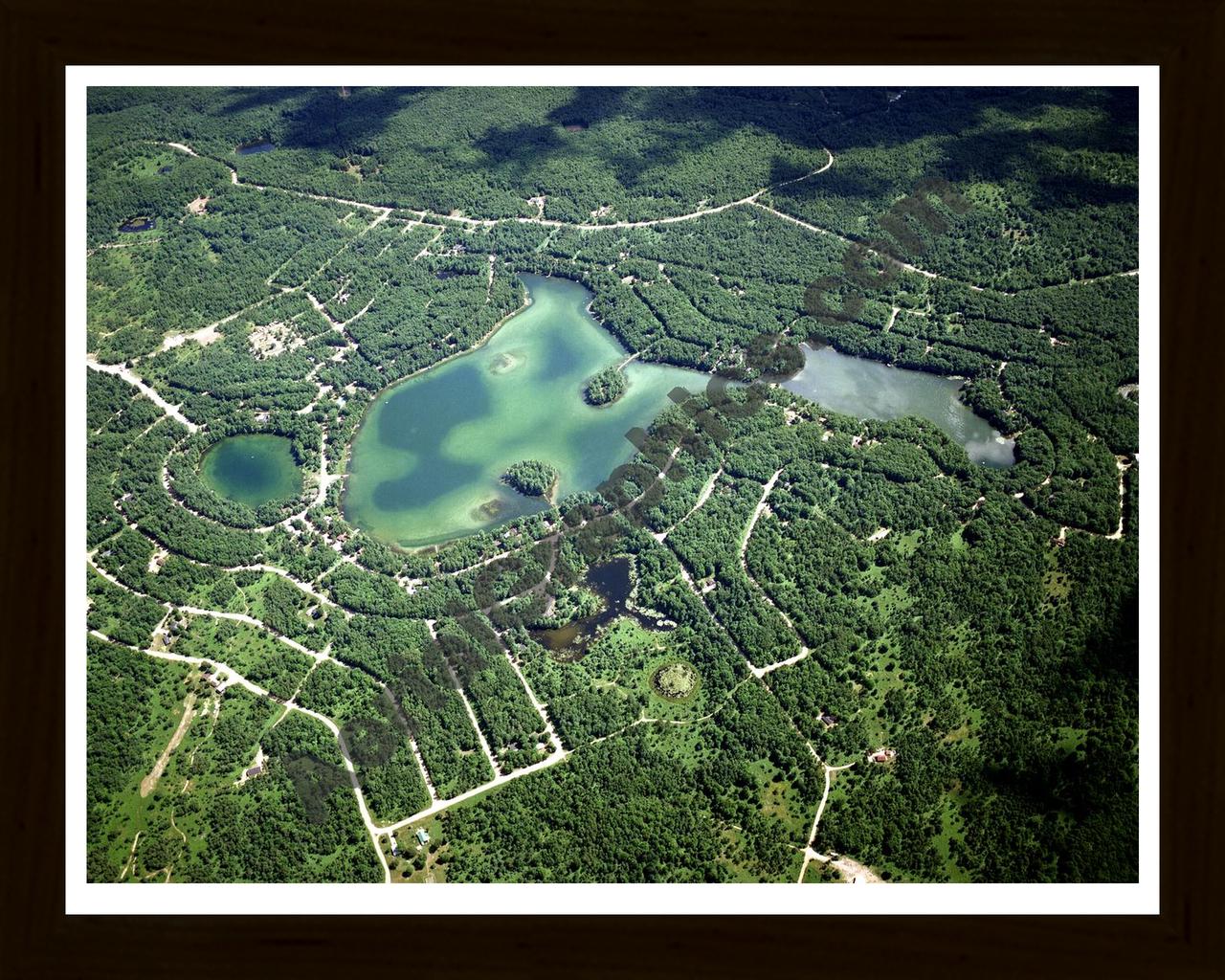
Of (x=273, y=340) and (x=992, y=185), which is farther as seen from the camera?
(x=992, y=185)

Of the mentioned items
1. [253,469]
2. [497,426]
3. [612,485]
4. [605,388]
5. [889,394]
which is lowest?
[612,485]

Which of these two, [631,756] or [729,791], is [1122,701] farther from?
[631,756]

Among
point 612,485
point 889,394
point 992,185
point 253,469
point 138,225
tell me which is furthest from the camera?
point 138,225

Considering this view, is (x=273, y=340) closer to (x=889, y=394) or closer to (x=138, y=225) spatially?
(x=138, y=225)

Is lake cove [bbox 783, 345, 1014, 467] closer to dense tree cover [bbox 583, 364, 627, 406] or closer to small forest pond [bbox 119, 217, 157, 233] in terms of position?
dense tree cover [bbox 583, 364, 627, 406]

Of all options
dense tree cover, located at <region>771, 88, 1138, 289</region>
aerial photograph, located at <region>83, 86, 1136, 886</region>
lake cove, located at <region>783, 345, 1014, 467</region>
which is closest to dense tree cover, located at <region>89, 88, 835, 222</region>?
aerial photograph, located at <region>83, 86, 1136, 886</region>

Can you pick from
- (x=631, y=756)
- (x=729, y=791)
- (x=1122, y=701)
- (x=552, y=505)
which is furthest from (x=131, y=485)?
(x=1122, y=701)

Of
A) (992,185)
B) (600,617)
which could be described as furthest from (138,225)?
(992,185)

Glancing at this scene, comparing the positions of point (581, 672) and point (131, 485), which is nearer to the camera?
point (581, 672)
